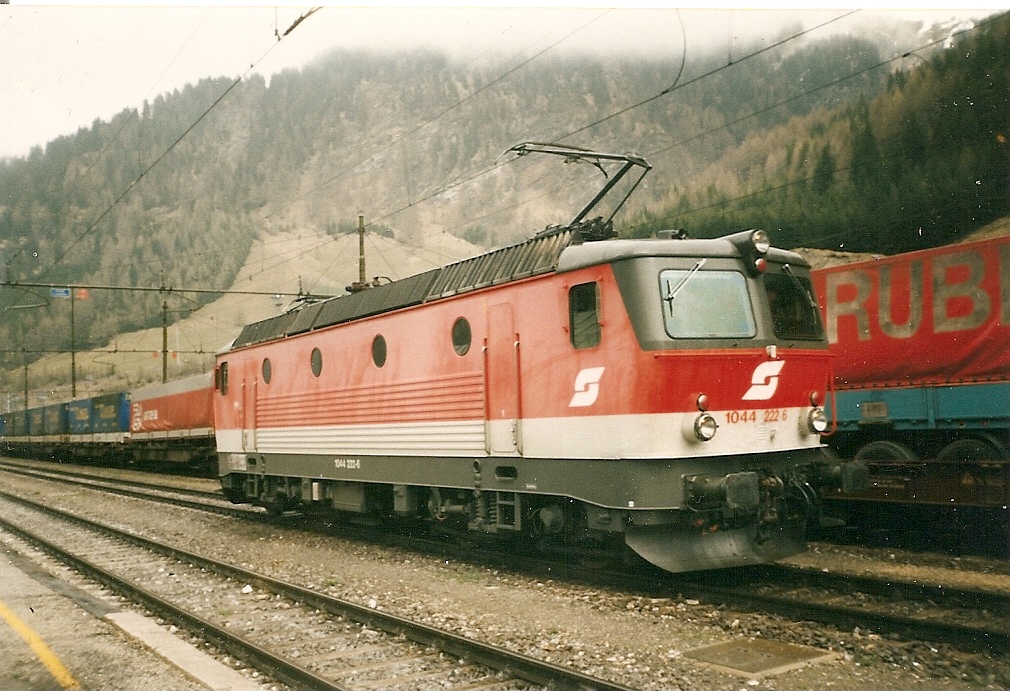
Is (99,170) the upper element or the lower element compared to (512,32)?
upper

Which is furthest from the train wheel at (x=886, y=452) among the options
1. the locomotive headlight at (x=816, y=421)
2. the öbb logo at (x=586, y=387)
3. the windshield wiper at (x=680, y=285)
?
the öbb logo at (x=586, y=387)

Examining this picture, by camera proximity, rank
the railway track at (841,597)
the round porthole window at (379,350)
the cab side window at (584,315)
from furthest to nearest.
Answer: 1. the round porthole window at (379,350)
2. the cab side window at (584,315)
3. the railway track at (841,597)

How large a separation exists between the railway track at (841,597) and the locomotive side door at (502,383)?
1555 mm

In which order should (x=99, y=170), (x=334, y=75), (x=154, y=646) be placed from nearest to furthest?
(x=154, y=646), (x=334, y=75), (x=99, y=170)

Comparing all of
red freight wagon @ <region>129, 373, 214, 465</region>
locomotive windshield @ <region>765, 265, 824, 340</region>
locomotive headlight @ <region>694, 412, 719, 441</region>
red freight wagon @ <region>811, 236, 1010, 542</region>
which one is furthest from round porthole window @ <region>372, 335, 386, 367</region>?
red freight wagon @ <region>129, 373, 214, 465</region>

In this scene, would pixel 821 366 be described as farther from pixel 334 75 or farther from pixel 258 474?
pixel 334 75

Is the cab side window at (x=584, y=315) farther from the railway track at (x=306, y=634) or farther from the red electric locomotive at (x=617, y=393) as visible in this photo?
the railway track at (x=306, y=634)

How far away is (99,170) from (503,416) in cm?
1786

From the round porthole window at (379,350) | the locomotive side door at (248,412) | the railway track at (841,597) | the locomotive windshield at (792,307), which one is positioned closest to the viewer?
the railway track at (841,597)

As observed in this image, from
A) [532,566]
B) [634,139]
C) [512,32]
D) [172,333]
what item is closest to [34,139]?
[512,32]

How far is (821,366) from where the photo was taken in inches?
336

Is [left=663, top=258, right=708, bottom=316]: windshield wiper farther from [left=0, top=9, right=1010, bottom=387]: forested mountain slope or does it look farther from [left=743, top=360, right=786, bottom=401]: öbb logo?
[left=0, top=9, right=1010, bottom=387]: forested mountain slope

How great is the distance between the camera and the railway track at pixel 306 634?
5.78 metres

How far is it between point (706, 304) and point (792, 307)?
1.22 meters
